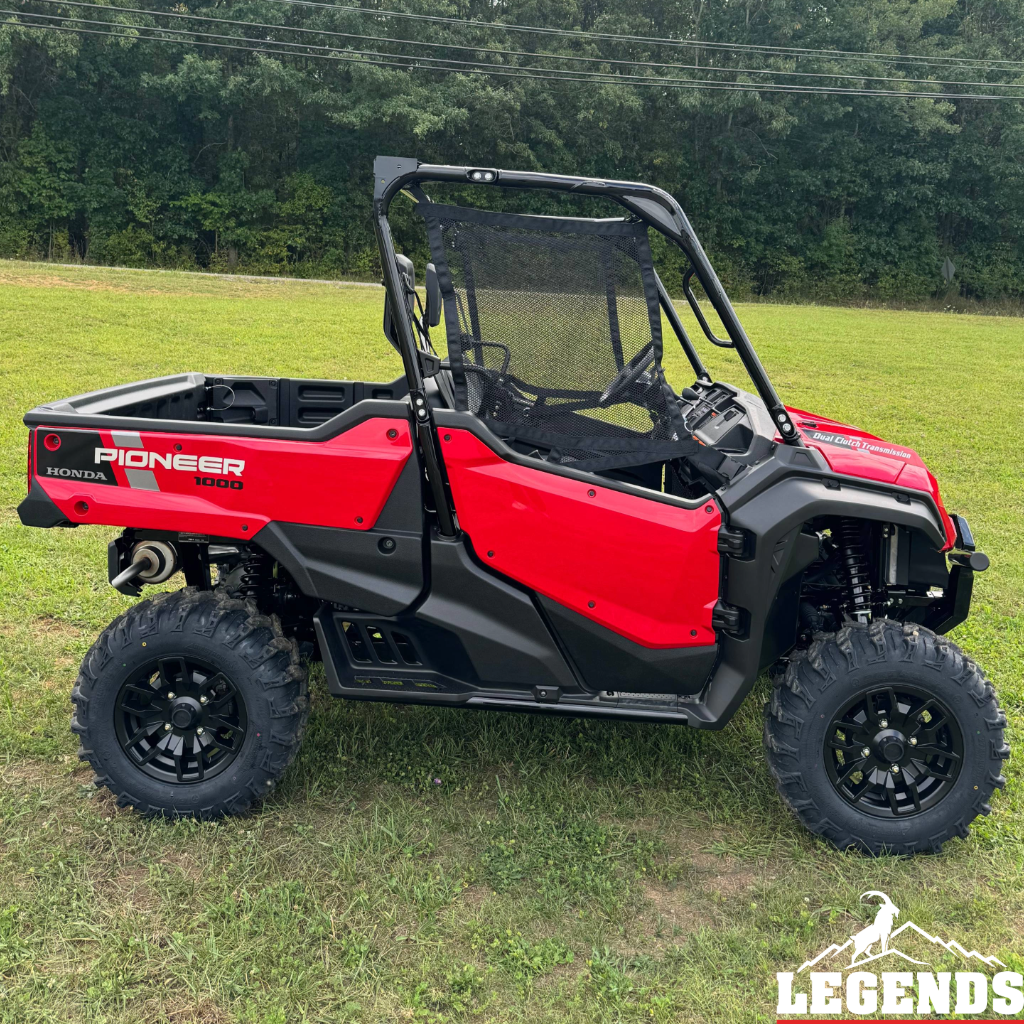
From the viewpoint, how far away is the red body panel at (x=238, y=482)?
3289 mm

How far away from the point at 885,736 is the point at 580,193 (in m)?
2.05

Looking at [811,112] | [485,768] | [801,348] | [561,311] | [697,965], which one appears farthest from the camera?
[811,112]

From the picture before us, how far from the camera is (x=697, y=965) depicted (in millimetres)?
2947

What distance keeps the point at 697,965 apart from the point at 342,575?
1.64 m

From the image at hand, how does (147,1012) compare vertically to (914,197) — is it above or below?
below

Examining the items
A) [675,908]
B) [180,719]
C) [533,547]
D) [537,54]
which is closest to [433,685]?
[533,547]

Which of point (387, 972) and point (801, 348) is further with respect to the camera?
point (801, 348)

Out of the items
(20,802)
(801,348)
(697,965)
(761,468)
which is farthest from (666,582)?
(801,348)

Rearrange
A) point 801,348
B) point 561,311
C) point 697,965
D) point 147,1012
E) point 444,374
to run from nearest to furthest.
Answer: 1. point 147,1012
2. point 697,965
3. point 561,311
4. point 444,374
5. point 801,348

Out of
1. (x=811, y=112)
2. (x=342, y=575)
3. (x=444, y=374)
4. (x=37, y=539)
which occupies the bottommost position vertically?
(x=37, y=539)

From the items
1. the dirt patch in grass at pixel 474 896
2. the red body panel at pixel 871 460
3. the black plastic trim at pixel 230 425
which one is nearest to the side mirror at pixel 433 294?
the black plastic trim at pixel 230 425

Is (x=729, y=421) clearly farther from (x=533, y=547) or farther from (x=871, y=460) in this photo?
(x=533, y=547)

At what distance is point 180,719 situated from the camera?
3455 mm

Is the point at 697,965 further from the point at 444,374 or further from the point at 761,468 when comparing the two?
the point at 444,374
